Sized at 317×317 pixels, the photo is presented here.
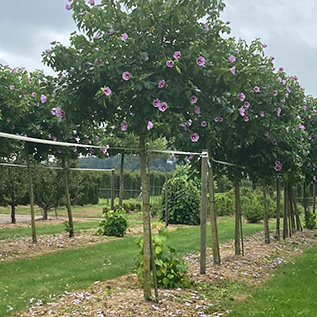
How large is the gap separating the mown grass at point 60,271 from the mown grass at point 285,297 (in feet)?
6.83

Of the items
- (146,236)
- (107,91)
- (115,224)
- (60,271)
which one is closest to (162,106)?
(107,91)

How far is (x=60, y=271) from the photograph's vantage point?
20.6ft

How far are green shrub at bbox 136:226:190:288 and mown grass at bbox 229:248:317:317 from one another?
30.5 inches

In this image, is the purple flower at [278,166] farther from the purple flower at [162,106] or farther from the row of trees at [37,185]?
the row of trees at [37,185]

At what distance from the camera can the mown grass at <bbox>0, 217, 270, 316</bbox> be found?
4943 mm

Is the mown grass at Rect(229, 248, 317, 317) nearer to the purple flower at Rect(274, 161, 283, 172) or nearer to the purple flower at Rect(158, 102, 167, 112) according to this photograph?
the purple flower at Rect(274, 161, 283, 172)

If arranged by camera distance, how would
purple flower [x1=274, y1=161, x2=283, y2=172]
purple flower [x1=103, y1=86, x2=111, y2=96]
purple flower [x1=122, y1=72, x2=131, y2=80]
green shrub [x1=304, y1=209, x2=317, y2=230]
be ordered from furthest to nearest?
green shrub [x1=304, y1=209, x2=317, y2=230] → purple flower [x1=274, y1=161, x2=283, y2=172] → purple flower [x1=122, y1=72, x2=131, y2=80] → purple flower [x1=103, y1=86, x2=111, y2=96]

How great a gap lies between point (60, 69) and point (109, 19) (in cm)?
72

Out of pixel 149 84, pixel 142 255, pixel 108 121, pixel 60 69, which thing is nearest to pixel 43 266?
pixel 142 255

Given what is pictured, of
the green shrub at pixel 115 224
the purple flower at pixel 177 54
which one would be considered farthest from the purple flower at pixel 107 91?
the green shrub at pixel 115 224

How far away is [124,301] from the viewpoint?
429 centimetres

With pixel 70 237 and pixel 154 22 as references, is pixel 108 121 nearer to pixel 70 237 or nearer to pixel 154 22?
pixel 154 22

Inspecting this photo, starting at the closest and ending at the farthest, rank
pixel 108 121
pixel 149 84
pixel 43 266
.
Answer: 1. pixel 149 84
2. pixel 108 121
3. pixel 43 266

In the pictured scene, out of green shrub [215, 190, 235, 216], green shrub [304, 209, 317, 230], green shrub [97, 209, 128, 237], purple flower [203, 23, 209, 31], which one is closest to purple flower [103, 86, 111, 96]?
purple flower [203, 23, 209, 31]
